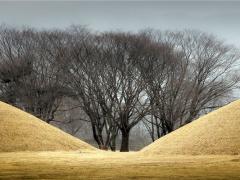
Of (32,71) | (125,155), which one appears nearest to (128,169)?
(125,155)

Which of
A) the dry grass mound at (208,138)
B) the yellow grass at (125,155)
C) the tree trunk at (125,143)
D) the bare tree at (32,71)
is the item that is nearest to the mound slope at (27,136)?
the yellow grass at (125,155)

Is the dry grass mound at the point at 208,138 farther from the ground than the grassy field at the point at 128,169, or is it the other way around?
the dry grass mound at the point at 208,138

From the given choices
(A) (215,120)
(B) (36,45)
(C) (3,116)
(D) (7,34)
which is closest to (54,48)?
(B) (36,45)

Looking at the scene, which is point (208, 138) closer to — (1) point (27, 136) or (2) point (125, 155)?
(2) point (125, 155)

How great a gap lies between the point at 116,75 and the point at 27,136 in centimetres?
1454

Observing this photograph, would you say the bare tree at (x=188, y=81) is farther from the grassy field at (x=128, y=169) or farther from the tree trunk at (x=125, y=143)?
the grassy field at (x=128, y=169)

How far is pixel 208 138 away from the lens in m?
22.4

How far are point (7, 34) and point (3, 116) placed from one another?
16.5 meters

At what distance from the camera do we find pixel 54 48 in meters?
41.6

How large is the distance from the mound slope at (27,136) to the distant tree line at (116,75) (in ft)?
35.5

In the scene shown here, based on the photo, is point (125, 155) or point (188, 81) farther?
point (188, 81)

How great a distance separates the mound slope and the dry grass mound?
15.4ft

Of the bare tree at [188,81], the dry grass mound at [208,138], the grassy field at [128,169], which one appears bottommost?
the grassy field at [128,169]

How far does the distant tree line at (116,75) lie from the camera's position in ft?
129
